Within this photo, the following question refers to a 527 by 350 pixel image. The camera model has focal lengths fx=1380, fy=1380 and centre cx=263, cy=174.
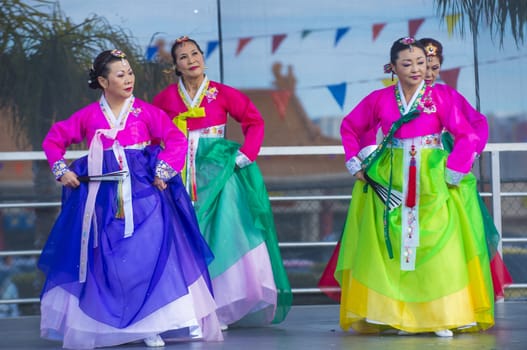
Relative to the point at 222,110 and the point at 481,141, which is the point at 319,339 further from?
the point at 222,110

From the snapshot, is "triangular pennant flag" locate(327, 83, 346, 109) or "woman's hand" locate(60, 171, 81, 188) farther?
"triangular pennant flag" locate(327, 83, 346, 109)

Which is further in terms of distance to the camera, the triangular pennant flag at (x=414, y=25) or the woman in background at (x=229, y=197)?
the triangular pennant flag at (x=414, y=25)

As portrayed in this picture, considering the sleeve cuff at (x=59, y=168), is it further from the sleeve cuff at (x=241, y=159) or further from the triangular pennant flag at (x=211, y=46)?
the triangular pennant flag at (x=211, y=46)

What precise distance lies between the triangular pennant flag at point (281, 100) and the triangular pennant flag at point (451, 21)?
0.95 meters

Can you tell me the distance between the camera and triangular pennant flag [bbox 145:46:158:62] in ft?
25.0

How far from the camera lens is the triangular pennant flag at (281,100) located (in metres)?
7.68

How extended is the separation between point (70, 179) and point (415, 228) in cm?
149

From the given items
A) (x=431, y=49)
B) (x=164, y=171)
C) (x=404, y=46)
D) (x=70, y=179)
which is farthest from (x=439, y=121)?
(x=70, y=179)

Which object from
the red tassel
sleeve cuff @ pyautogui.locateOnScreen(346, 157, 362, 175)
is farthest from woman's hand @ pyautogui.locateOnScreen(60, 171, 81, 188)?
the red tassel

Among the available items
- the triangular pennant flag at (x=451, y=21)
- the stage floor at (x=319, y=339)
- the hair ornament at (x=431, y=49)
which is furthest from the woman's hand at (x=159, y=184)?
the triangular pennant flag at (x=451, y=21)

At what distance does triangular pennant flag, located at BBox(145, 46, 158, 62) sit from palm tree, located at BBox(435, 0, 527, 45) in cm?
159

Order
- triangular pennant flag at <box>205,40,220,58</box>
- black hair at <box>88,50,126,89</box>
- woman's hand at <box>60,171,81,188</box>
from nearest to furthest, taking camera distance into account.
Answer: woman's hand at <box>60,171,81,188</box> < black hair at <box>88,50,126,89</box> < triangular pennant flag at <box>205,40,220,58</box>

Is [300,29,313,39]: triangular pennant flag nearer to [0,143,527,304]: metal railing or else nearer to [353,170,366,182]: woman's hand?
[0,143,527,304]: metal railing

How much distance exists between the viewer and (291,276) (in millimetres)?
7781
